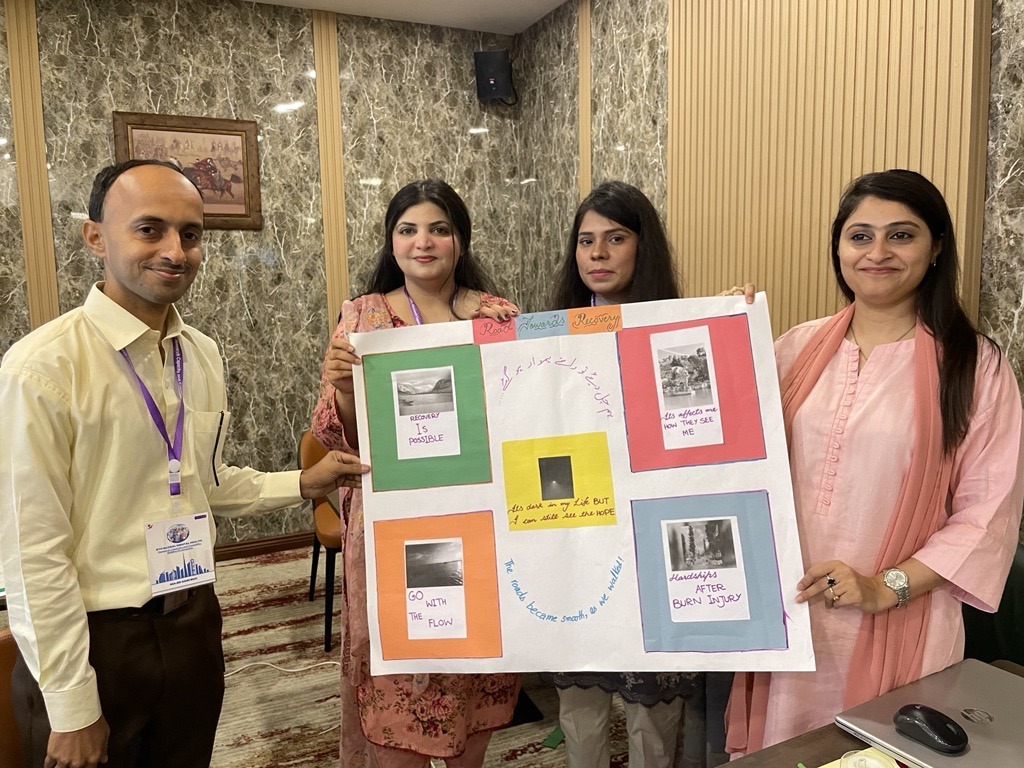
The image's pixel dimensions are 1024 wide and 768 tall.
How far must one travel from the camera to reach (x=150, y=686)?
51.5 inches

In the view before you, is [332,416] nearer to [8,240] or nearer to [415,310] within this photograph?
[415,310]

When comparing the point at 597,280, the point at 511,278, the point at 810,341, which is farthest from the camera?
the point at 511,278

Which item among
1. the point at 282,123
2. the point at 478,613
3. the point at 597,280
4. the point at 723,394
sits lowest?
the point at 478,613

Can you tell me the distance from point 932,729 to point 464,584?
789 millimetres

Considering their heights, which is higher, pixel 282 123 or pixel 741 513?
pixel 282 123

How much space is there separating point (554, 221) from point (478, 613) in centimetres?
356

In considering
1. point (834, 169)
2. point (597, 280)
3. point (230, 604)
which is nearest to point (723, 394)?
point (597, 280)

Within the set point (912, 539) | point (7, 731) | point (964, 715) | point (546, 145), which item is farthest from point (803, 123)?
point (7, 731)

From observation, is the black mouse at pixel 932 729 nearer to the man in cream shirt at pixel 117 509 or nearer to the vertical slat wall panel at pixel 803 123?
the man in cream shirt at pixel 117 509

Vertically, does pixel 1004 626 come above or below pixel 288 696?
above

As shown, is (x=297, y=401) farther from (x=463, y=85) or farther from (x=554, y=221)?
(x=463, y=85)

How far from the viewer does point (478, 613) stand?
1377mm

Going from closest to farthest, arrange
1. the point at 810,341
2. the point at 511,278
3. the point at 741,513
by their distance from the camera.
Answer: the point at 741,513
the point at 810,341
the point at 511,278

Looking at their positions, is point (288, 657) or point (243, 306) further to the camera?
point (243, 306)
